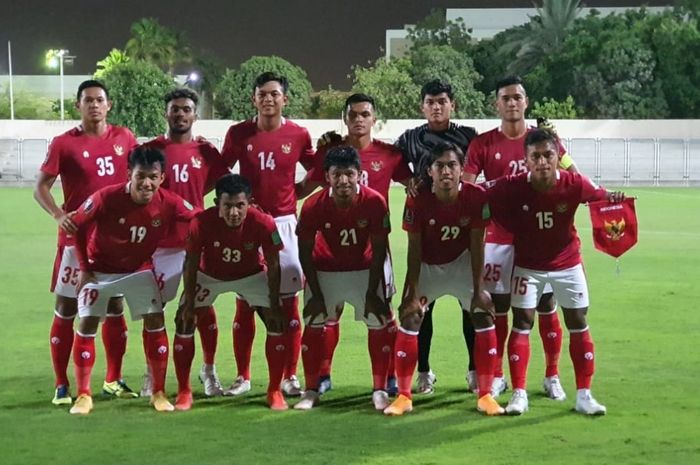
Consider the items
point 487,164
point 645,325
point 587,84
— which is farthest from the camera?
point 587,84

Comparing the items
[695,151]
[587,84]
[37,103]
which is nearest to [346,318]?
[695,151]

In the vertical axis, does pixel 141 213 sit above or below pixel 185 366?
above

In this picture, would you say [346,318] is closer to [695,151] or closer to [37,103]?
[695,151]

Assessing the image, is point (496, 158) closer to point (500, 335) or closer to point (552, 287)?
point (552, 287)

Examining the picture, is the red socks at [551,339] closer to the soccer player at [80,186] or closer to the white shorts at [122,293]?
the white shorts at [122,293]

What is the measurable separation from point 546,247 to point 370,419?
156 centimetres

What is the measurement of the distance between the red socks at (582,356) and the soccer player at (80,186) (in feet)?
9.62

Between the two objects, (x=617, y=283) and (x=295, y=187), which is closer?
(x=295, y=187)

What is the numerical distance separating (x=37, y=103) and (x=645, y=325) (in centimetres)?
6107

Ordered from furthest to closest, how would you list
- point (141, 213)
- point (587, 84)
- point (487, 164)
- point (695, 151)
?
point (587, 84) < point (695, 151) < point (487, 164) < point (141, 213)

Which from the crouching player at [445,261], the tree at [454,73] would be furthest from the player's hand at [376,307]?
the tree at [454,73]

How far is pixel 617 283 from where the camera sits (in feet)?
44.8

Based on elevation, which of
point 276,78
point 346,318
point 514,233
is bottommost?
point 346,318

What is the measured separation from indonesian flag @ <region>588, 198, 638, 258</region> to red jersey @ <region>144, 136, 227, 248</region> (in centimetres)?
262
